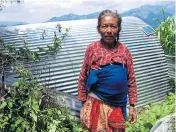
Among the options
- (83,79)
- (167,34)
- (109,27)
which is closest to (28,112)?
(83,79)

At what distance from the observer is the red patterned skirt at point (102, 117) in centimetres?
273

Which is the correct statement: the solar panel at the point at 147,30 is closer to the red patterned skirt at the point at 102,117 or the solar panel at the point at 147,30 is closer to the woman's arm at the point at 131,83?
the woman's arm at the point at 131,83

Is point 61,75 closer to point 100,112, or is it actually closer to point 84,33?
point 84,33

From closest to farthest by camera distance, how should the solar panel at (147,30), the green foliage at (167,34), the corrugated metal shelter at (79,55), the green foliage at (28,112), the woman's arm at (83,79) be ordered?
the green foliage at (28,112) < the woman's arm at (83,79) < the corrugated metal shelter at (79,55) < the solar panel at (147,30) < the green foliage at (167,34)

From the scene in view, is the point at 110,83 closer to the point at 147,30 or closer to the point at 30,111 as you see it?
the point at 30,111

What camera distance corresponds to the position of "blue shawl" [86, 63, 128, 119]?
103 inches

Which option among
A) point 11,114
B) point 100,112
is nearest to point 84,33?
point 100,112

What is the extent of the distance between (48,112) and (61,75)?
7.42ft

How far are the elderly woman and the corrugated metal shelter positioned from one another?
1042mm

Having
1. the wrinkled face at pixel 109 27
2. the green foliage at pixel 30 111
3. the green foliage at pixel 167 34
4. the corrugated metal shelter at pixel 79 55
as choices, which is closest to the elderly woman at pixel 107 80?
the wrinkled face at pixel 109 27

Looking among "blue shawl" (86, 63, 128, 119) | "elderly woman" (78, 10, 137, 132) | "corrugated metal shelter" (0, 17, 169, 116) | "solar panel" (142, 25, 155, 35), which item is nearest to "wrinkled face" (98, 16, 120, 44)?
"elderly woman" (78, 10, 137, 132)

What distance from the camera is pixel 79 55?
199 inches

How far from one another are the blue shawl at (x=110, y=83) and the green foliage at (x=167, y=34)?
15.8ft

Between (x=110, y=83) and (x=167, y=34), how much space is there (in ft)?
17.4
